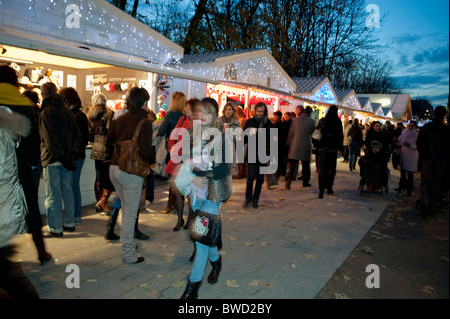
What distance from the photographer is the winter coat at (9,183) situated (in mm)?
2385

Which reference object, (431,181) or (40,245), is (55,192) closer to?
(40,245)

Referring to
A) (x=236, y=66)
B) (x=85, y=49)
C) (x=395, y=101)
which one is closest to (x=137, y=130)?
(x=85, y=49)

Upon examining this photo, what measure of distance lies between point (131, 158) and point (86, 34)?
17.7ft

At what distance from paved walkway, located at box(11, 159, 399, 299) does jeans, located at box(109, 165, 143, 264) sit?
9.5 inches

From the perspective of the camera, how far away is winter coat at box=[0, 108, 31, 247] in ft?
7.82

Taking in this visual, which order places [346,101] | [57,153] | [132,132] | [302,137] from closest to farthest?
[132,132]
[57,153]
[302,137]
[346,101]

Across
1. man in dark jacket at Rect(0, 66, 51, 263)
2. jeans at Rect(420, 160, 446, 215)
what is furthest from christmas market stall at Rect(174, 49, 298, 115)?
man in dark jacket at Rect(0, 66, 51, 263)

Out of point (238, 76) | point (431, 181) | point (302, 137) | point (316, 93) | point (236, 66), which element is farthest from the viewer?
point (316, 93)

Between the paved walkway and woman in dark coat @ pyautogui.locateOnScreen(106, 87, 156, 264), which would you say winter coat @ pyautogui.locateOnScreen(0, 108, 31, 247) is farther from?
woman in dark coat @ pyautogui.locateOnScreen(106, 87, 156, 264)

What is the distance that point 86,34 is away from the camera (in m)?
7.43
